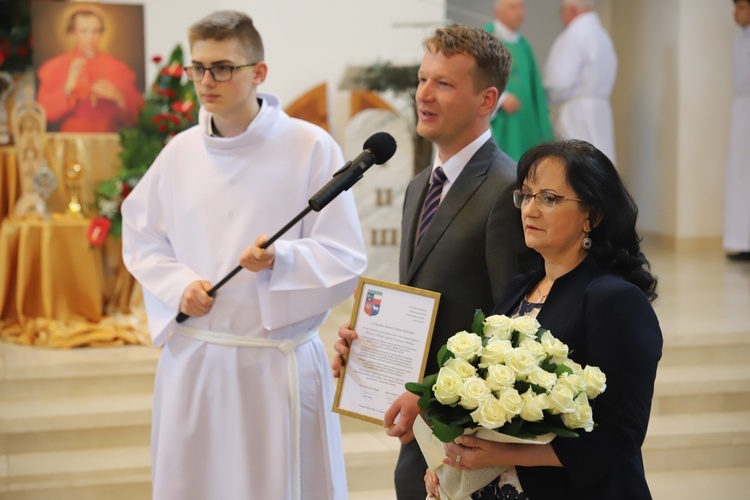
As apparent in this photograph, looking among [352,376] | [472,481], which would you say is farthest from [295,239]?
[472,481]

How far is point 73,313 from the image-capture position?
6656 millimetres

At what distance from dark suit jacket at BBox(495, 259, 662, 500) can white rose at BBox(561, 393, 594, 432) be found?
0.33 feet

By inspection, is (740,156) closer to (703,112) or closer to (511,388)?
(703,112)

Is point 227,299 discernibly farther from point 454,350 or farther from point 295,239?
point 454,350

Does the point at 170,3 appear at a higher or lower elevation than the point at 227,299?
higher

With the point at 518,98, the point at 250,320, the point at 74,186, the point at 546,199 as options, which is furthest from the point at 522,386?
the point at 518,98

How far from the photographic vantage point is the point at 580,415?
6.47 ft

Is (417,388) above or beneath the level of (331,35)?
beneath

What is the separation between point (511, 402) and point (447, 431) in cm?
16

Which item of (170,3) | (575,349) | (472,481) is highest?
(170,3)

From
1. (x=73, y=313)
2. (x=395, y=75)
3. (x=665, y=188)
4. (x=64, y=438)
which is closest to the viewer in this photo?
(x=64, y=438)

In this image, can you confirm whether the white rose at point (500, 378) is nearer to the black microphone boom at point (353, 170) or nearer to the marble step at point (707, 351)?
the black microphone boom at point (353, 170)

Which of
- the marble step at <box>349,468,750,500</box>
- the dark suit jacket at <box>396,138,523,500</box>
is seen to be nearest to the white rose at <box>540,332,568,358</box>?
the dark suit jacket at <box>396,138,523,500</box>

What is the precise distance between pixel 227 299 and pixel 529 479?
1.37 m
